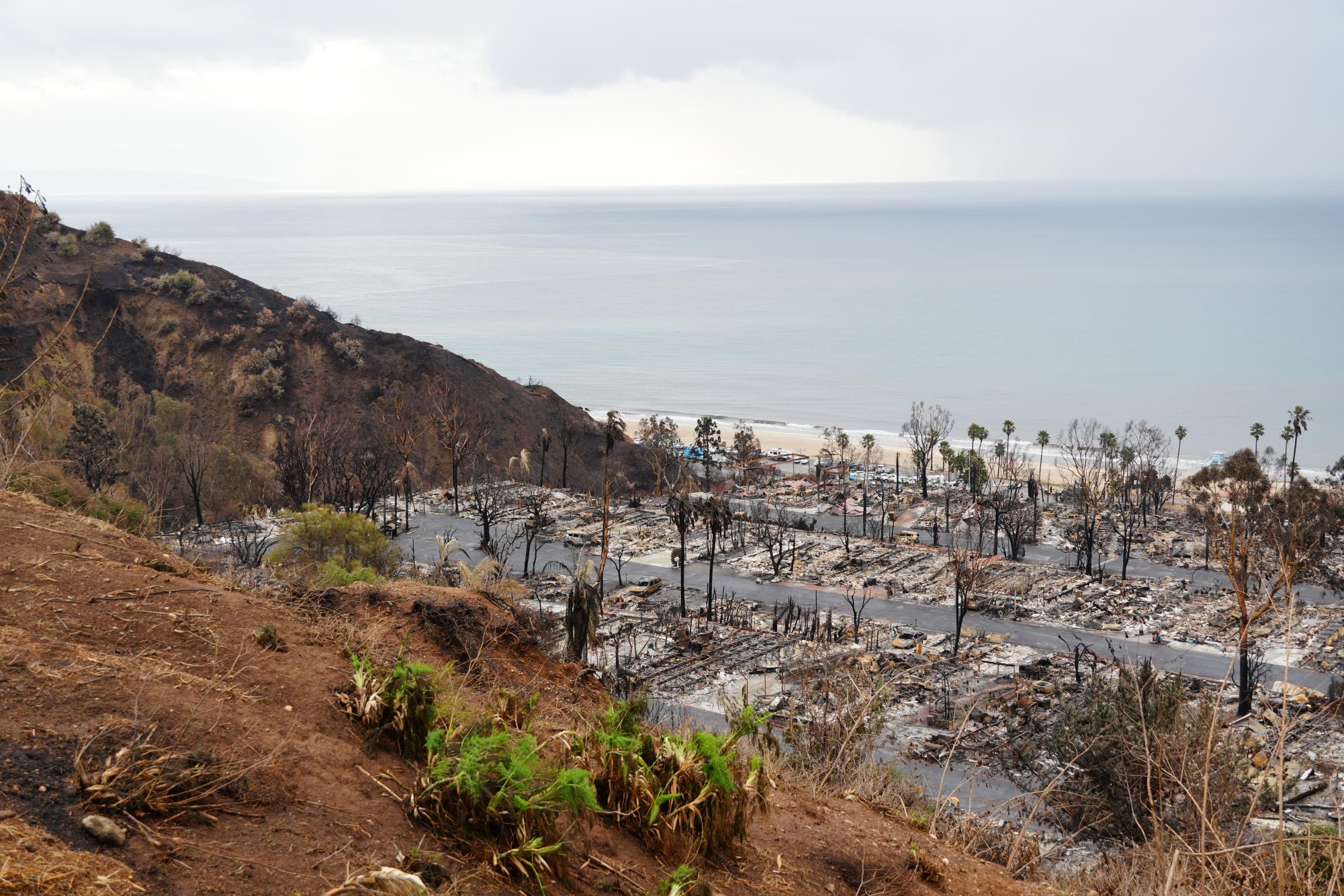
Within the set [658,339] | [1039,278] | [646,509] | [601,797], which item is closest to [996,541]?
[646,509]

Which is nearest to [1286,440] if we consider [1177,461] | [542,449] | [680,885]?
[1177,461]

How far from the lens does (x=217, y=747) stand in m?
5.73

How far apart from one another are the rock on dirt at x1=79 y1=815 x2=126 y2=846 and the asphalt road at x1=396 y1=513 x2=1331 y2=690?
25.3 meters

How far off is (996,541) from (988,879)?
38.7 meters

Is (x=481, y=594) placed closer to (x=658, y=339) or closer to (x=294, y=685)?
(x=294, y=685)

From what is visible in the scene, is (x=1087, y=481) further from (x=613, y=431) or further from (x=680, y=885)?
(x=680, y=885)

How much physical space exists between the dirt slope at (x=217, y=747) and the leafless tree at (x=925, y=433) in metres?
52.8

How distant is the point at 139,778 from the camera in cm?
516

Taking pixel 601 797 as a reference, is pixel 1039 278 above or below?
above

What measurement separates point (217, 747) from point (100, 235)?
7178 centimetres

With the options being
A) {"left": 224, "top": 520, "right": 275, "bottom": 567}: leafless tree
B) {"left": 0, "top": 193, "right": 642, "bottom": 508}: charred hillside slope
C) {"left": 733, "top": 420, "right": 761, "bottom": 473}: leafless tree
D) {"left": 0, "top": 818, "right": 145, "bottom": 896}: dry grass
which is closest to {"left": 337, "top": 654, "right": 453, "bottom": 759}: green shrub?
{"left": 0, "top": 818, "right": 145, "bottom": 896}: dry grass

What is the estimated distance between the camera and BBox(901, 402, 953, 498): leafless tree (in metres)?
60.8

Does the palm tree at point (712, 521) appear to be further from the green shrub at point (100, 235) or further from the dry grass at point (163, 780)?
the green shrub at point (100, 235)

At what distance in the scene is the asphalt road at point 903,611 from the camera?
29719 mm
